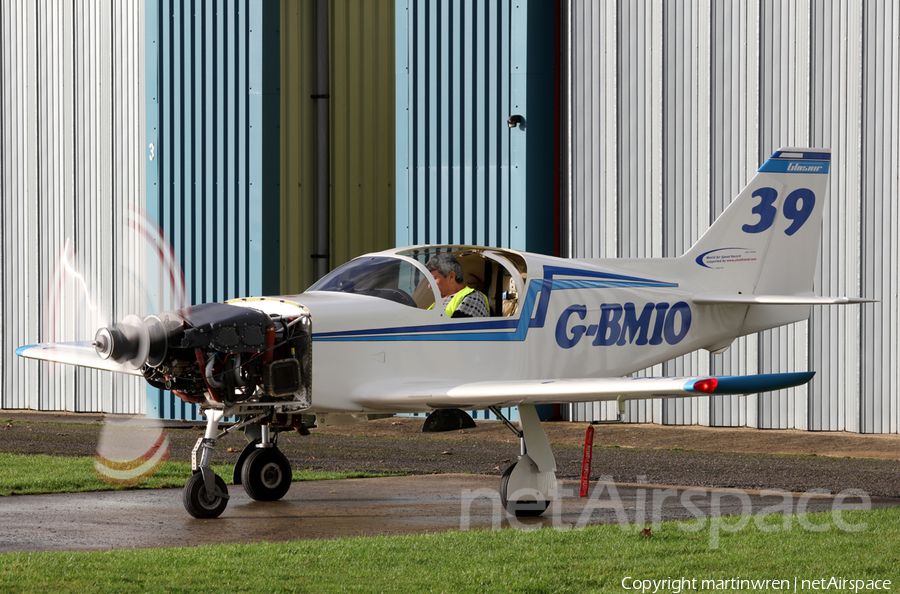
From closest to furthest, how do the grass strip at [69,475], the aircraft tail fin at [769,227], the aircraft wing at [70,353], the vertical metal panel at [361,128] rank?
the aircraft wing at [70,353]
the grass strip at [69,475]
the aircraft tail fin at [769,227]
the vertical metal panel at [361,128]

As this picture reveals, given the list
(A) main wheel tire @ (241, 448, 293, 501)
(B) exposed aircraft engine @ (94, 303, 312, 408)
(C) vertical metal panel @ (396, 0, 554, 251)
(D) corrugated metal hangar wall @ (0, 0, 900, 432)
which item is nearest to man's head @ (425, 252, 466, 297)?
(B) exposed aircraft engine @ (94, 303, 312, 408)

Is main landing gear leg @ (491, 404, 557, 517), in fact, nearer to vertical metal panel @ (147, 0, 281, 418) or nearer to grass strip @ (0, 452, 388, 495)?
grass strip @ (0, 452, 388, 495)

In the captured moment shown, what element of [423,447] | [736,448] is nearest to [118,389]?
[423,447]

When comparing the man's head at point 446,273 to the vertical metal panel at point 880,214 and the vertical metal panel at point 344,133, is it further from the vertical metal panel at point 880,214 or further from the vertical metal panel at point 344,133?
the vertical metal panel at point 344,133

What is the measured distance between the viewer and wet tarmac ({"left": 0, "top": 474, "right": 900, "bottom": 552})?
8.10 m

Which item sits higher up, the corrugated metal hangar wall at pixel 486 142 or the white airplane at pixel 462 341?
the corrugated metal hangar wall at pixel 486 142

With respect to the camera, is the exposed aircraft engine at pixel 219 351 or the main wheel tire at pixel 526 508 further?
the main wheel tire at pixel 526 508

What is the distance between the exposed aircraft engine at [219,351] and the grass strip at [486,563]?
1586 mm

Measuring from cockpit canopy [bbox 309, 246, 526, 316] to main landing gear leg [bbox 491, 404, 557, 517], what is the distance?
1.02 metres

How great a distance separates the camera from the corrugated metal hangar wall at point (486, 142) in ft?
53.5

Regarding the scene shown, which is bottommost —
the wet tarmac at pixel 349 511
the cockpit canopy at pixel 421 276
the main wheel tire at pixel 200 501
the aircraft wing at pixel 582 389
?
the wet tarmac at pixel 349 511

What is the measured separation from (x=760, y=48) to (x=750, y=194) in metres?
6.39

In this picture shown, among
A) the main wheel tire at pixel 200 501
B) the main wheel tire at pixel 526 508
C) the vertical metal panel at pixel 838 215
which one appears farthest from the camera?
the vertical metal panel at pixel 838 215

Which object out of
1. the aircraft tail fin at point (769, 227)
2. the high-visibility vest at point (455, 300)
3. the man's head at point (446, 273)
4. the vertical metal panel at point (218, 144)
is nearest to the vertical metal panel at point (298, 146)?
the vertical metal panel at point (218, 144)
